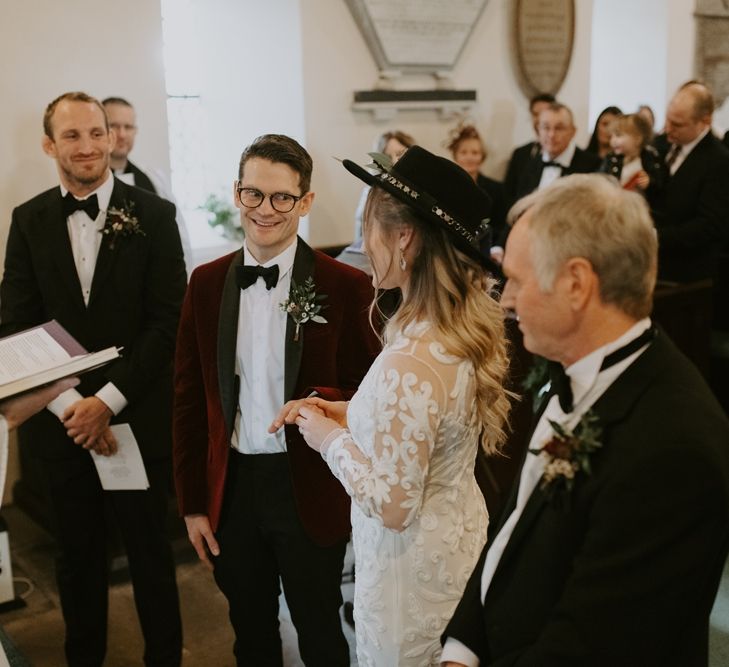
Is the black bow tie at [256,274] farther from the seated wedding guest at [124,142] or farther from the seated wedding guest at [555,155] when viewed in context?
the seated wedding guest at [555,155]

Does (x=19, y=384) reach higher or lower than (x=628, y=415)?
lower

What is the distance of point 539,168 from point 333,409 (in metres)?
4.42

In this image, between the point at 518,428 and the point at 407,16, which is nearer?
the point at 518,428

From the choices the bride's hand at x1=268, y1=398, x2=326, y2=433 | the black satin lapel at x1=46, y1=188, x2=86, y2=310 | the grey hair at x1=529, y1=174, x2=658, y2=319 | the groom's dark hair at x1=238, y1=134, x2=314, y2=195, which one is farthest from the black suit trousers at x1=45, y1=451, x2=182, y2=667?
the grey hair at x1=529, y1=174, x2=658, y2=319

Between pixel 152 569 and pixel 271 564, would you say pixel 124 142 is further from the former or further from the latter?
pixel 271 564

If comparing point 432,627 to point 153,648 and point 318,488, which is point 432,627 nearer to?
point 318,488

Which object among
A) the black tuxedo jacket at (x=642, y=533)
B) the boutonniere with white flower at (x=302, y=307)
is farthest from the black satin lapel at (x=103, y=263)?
the black tuxedo jacket at (x=642, y=533)

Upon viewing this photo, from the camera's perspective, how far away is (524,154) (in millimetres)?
6582

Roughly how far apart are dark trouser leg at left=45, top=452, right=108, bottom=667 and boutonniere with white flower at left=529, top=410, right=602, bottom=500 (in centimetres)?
198

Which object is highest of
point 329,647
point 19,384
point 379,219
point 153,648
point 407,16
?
point 407,16

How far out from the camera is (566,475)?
1316 millimetres

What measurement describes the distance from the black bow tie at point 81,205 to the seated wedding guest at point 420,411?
1.34 meters

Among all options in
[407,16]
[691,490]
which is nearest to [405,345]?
[691,490]

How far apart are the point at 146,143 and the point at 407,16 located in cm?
199
